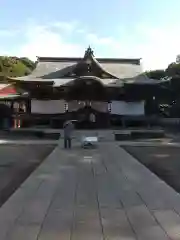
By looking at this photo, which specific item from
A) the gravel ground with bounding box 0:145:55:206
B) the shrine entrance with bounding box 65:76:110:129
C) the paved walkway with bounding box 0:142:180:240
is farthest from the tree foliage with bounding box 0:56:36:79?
the paved walkway with bounding box 0:142:180:240

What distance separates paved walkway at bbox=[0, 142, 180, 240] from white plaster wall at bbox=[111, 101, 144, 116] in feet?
81.3

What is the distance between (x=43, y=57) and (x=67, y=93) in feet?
32.3

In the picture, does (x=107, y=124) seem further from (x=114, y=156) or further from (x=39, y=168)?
(x=39, y=168)

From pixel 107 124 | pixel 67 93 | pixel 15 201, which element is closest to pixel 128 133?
pixel 107 124

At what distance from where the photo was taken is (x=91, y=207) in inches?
281

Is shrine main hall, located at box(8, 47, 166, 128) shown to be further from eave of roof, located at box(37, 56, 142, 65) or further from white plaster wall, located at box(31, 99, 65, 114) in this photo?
eave of roof, located at box(37, 56, 142, 65)

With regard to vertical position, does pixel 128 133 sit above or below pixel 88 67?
below

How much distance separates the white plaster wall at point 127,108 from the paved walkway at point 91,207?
2477cm

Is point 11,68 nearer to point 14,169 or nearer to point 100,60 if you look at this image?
point 100,60

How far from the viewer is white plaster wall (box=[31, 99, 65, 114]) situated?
121 feet

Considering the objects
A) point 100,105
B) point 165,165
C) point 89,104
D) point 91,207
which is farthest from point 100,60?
point 91,207

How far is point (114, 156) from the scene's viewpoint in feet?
52.7

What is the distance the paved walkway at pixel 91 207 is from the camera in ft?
18.2

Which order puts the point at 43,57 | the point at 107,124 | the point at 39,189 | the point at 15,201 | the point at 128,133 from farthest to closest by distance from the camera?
the point at 43,57 < the point at 107,124 < the point at 128,133 < the point at 39,189 < the point at 15,201
